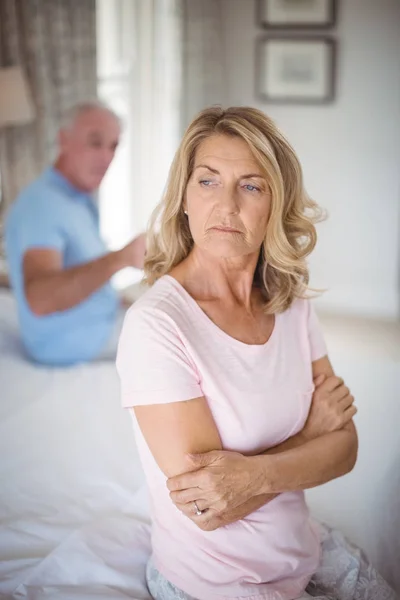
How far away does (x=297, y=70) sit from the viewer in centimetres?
171

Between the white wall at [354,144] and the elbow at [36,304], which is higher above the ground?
the white wall at [354,144]

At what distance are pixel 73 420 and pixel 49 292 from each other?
297 mm

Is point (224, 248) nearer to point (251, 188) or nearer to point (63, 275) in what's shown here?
point (251, 188)

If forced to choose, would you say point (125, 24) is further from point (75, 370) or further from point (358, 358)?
point (358, 358)

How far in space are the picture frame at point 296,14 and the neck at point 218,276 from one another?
0.76 metres

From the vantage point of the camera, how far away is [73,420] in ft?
5.41

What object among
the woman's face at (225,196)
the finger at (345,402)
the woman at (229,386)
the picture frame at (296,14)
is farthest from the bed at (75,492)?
the picture frame at (296,14)

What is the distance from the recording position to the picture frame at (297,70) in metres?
1.66

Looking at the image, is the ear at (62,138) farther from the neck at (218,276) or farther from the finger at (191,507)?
the finger at (191,507)

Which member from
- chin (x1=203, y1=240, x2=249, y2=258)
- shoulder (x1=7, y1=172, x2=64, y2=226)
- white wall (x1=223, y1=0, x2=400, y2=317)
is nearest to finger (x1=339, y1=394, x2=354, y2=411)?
chin (x1=203, y1=240, x2=249, y2=258)

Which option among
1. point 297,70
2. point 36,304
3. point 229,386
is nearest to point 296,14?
point 297,70

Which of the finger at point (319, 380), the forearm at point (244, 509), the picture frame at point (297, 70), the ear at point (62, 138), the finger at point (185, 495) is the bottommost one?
the forearm at point (244, 509)

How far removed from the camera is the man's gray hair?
1.71m

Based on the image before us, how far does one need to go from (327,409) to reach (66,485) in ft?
2.06
